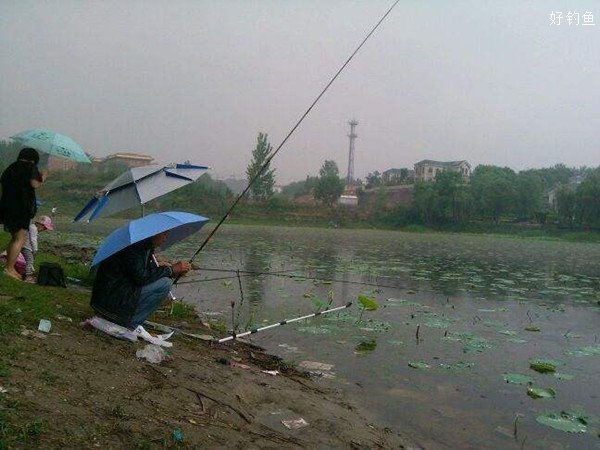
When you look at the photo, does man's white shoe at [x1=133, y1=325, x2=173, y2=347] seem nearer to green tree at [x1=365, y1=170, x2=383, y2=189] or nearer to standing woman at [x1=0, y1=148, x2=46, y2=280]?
standing woman at [x1=0, y1=148, x2=46, y2=280]

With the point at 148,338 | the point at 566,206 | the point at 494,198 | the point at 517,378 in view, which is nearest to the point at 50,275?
the point at 148,338

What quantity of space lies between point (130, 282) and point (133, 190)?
2275 mm

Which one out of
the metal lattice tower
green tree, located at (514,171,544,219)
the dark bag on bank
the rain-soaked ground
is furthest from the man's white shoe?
the metal lattice tower

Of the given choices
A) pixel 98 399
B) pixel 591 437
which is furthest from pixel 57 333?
pixel 591 437

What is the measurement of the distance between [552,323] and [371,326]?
3.09 metres

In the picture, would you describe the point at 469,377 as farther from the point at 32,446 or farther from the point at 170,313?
the point at 32,446

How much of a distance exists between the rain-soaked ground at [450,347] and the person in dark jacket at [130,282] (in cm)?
114

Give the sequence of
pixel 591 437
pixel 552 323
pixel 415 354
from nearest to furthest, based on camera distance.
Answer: pixel 591 437, pixel 415 354, pixel 552 323

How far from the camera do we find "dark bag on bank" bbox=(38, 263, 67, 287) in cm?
641

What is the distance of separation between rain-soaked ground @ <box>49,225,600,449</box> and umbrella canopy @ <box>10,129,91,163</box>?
2.36 metres

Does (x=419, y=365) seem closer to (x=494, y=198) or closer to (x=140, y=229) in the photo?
(x=140, y=229)

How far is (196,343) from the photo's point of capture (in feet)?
17.4

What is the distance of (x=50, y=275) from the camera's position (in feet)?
21.3

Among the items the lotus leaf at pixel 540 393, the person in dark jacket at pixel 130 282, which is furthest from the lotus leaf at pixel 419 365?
the person in dark jacket at pixel 130 282
